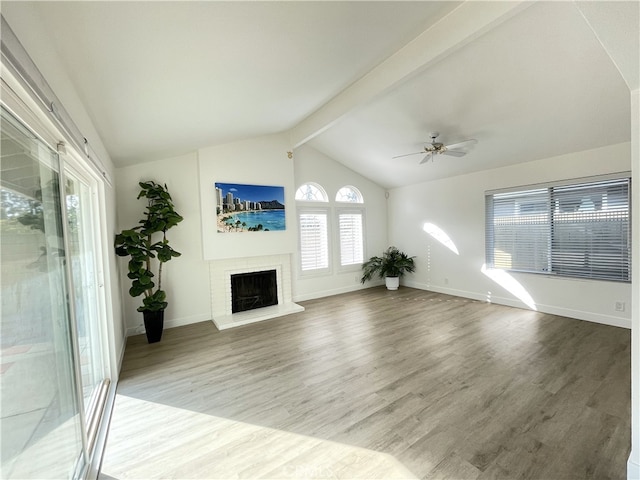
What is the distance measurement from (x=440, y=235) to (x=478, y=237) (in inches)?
30.2

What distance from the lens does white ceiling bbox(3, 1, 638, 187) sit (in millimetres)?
1385

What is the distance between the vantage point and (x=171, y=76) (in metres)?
1.86

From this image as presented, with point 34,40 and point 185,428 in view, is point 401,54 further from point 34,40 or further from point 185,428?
point 185,428

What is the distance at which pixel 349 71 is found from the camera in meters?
2.67

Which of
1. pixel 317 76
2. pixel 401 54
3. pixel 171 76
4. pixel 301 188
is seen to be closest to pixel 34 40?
pixel 171 76

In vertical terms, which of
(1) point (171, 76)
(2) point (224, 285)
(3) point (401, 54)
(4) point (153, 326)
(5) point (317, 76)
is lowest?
(4) point (153, 326)

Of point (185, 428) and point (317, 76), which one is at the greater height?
point (317, 76)

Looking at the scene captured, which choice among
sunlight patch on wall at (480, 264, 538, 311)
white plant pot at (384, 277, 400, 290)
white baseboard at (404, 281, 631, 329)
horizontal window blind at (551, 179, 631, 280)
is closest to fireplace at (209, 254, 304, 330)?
white plant pot at (384, 277, 400, 290)

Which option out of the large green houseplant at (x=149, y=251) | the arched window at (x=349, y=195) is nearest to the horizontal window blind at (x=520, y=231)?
the arched window at (x=349, y=195)

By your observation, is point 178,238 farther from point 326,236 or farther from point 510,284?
point 510,284

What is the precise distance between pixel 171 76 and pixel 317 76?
1352mm

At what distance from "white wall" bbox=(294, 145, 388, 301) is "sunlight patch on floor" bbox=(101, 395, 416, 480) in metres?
3.44

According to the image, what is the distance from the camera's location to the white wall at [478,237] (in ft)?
12.0

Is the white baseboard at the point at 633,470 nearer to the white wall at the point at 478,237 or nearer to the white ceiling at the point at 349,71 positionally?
the white ceiling at the point at 349,71
